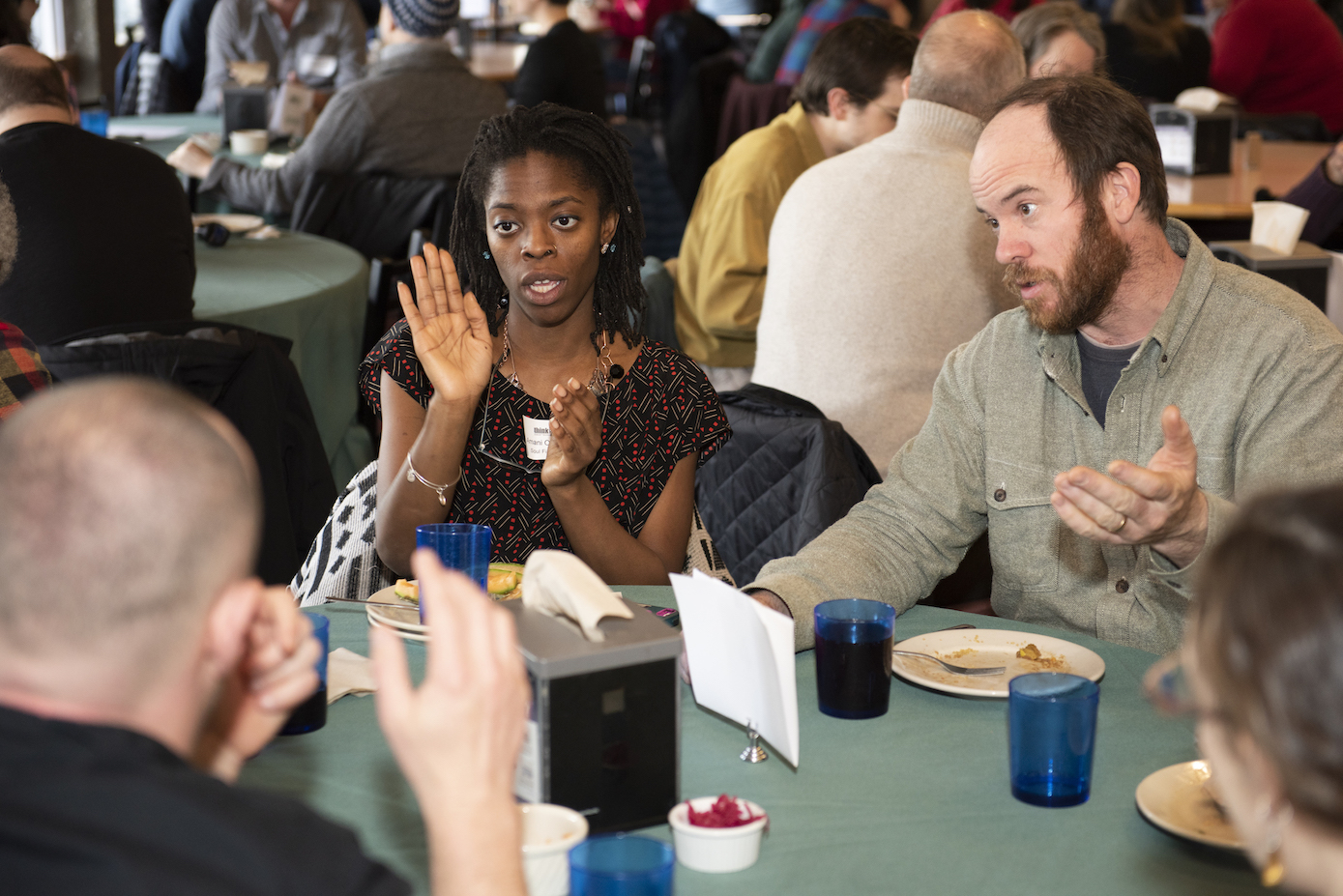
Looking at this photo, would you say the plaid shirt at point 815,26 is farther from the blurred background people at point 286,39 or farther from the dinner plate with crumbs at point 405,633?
the dinner plate with crumbs at point 405,633

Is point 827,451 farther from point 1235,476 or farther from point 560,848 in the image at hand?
point 560,848

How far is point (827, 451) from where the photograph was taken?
83.5 inches

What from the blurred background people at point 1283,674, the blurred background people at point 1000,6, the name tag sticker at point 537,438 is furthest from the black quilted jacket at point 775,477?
the blurred background people at point 1000,6

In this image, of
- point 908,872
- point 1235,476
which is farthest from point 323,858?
point 1235,476

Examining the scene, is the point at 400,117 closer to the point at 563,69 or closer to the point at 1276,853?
the point at 563,69

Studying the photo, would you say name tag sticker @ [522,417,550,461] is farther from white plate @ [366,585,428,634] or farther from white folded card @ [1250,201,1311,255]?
white folded card @ [1250,201,1311,255]

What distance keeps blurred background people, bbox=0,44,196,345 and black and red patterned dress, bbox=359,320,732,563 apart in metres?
1.22

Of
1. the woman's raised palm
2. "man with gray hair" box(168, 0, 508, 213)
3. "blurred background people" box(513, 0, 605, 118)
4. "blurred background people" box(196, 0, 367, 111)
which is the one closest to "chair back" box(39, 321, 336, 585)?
the woman's raised palm

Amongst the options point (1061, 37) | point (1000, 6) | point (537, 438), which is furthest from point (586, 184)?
point (1000, 6)

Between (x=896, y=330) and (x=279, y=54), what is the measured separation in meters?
5.23

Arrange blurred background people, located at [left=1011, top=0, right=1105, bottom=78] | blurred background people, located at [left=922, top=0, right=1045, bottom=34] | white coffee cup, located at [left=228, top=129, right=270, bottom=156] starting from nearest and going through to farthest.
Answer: blurred background people, located at [left=1011, top=0, right=1105, bottom=78], white coffee cup, located at [left=228, top=129, right=270, bottom=156], blurred background people, located at [left=922, top=0, right=1045, bottom=34]

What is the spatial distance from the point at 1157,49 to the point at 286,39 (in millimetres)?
4427

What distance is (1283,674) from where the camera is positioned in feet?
2.07

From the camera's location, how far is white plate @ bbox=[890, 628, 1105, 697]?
4.64 feet
